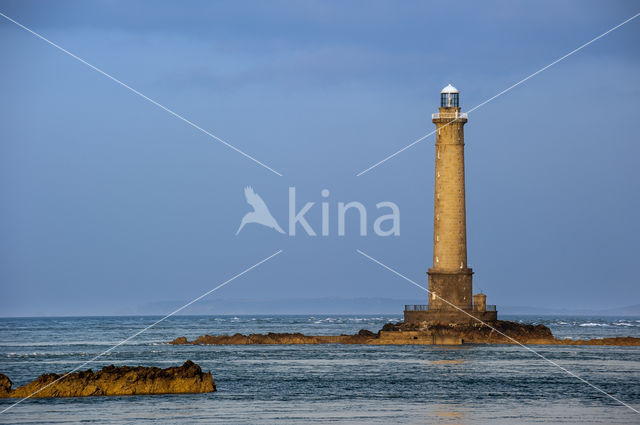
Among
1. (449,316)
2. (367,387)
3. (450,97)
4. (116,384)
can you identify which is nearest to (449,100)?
(450,97)

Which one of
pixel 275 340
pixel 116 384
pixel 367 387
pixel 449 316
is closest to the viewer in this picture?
pixel 116 384

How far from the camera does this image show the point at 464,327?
62344 millimetres

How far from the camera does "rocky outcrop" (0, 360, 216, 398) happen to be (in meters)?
37.4

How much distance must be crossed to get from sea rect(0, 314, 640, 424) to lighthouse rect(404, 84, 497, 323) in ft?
8.75

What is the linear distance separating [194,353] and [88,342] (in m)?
17.8

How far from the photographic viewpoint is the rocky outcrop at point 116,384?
3741 cm

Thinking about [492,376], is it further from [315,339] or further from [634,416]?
[315,339]

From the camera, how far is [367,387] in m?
41.8

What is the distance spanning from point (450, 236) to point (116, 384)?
28.4 metres

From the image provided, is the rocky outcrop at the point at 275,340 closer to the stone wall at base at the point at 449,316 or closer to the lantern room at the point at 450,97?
the stone wall at base at the point at 449,316

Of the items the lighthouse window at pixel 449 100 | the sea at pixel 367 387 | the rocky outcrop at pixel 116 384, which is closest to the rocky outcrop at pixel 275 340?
the sea at pixel 367 387

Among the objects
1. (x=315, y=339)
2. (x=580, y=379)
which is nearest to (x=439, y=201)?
(x=315, y=339)

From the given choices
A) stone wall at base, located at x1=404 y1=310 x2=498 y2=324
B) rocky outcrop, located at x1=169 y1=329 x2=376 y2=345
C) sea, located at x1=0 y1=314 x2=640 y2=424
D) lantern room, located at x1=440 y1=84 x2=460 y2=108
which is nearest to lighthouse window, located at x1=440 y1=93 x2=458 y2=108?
lantern room, located at x1=440 y1=84 x2=460 y2=108

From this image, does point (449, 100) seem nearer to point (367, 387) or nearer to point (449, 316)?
point (449, 316)
